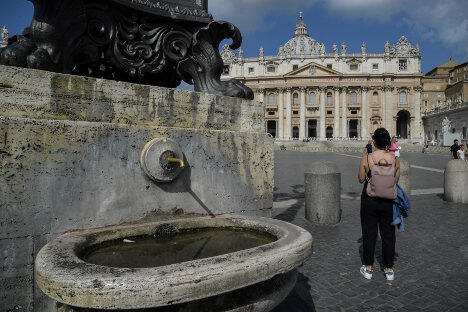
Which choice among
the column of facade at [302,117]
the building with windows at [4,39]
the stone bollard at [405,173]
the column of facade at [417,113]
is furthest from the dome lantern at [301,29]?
the stone bollard at [405,173]

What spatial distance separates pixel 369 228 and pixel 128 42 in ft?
9.92

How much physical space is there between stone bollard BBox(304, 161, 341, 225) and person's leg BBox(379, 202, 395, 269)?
216 cm

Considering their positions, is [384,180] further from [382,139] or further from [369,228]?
[369,228]

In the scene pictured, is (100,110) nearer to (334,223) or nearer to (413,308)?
(413,308)

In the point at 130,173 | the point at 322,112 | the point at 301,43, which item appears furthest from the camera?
the point at 301,43

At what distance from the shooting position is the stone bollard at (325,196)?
208 inches

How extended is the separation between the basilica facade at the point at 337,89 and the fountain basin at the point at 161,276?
201 ft

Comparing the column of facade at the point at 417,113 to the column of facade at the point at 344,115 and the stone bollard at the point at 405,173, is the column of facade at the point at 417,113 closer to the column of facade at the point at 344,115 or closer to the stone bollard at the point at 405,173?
the column of facade at the point at 344,115

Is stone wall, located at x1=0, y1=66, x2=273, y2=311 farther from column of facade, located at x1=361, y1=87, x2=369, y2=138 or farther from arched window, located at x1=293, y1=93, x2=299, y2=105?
column of facade, located at x1=361, y1=87, x2=369, y2=138

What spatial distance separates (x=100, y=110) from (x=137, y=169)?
463 mm

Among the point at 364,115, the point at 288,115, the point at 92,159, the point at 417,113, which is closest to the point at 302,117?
the point at 288,115

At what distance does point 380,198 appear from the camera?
305 cm

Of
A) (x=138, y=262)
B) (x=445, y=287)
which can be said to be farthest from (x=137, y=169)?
(x=445, y=287)

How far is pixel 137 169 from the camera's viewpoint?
6.68ft
